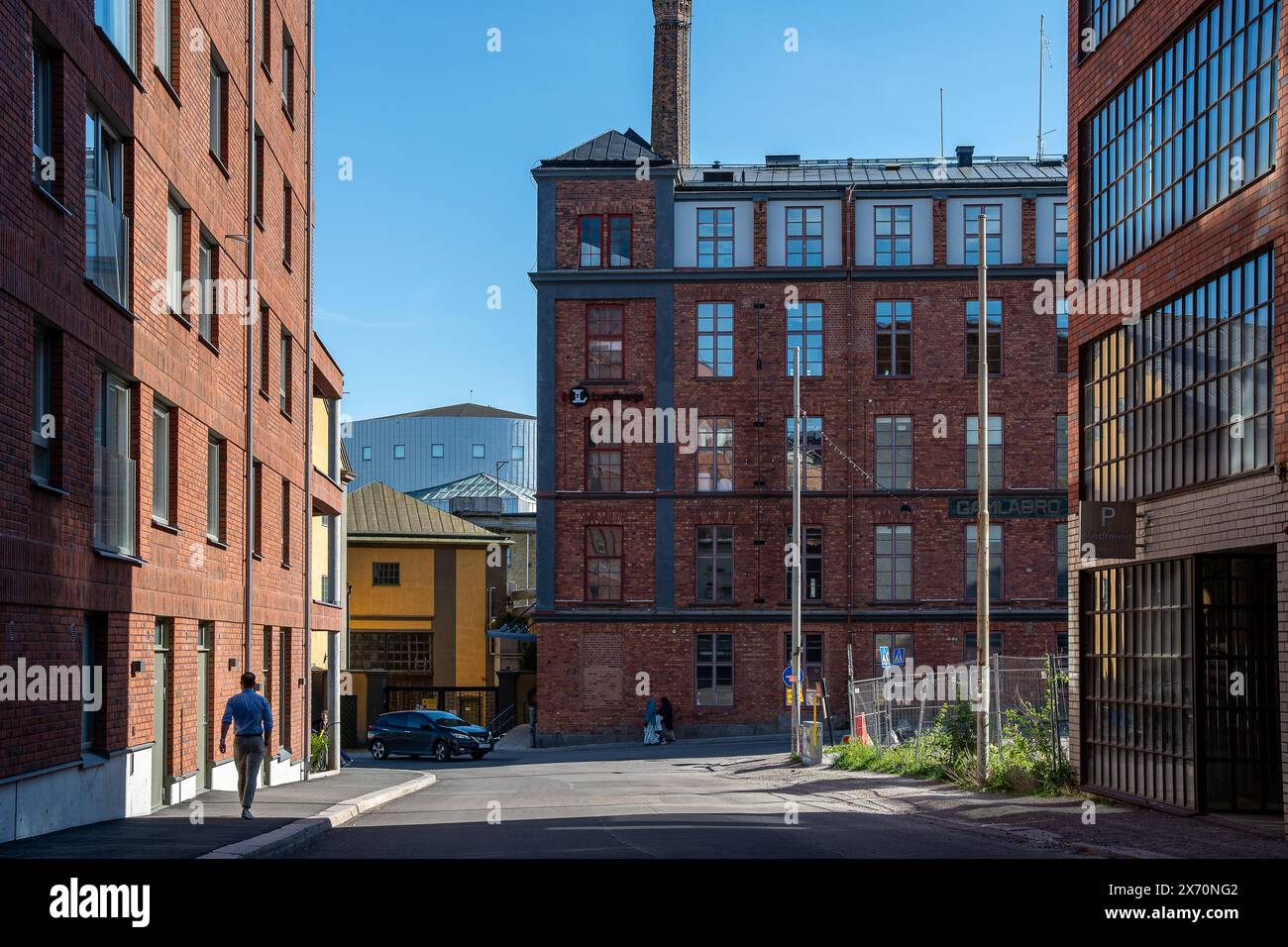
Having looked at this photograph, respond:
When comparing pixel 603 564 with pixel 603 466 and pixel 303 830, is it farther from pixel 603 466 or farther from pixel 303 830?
pixel 303 830

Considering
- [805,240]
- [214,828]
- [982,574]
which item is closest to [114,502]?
[214,828]

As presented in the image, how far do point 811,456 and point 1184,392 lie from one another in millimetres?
32922

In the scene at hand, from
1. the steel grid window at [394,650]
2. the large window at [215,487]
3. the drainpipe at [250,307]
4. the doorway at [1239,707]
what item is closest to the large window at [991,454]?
the steel grid window at [394,650]

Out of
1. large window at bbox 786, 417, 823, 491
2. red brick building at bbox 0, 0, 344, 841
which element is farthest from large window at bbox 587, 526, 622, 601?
red brick building at bbox 0, 0, 344, 841

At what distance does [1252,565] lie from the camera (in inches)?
729

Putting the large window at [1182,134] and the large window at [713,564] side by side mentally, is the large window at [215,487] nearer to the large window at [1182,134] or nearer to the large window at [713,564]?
the large window at [1182,134]

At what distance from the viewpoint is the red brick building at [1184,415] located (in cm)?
1691

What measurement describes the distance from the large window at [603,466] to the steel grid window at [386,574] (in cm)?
1318

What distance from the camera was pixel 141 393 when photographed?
63.5 feet

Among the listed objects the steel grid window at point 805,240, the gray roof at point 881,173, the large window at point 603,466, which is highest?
the gray roof at point 881,173
